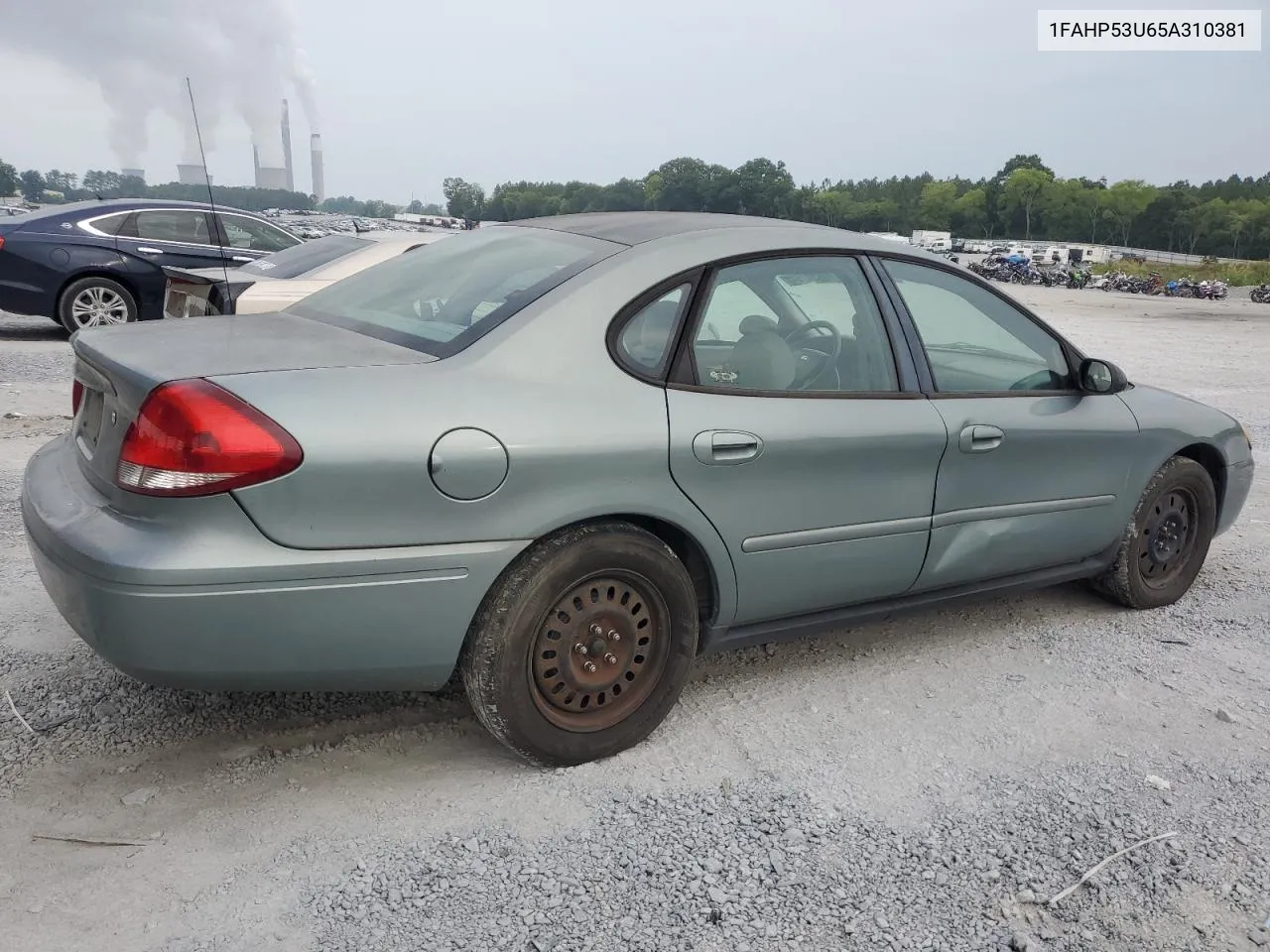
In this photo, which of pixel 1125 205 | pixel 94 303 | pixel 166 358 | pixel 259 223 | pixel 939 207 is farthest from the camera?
pixel 939 207

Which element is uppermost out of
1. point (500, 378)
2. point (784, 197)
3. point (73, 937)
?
point (784, 197)

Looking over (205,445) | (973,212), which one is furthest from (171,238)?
(973,212)

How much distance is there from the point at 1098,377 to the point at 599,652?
2.31 metres

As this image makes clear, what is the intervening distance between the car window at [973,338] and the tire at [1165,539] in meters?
0.74

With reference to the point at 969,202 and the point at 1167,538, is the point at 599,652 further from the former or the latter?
the point at 969,202

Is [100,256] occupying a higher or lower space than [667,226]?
higher

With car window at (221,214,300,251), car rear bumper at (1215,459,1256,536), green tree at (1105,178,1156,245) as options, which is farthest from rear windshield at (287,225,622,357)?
green tree at (1105,178,1156,245)

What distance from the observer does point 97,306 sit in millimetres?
10539

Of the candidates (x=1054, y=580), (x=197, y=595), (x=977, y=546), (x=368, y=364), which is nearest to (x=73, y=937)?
(x=197, y=595)

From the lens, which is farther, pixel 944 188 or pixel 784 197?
pixel 944 188

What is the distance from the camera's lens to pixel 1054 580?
4.08m

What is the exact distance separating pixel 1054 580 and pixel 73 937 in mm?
3442

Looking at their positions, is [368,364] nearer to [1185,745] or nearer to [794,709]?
[794,709]

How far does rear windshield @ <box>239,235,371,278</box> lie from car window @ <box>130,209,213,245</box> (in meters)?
2.26
